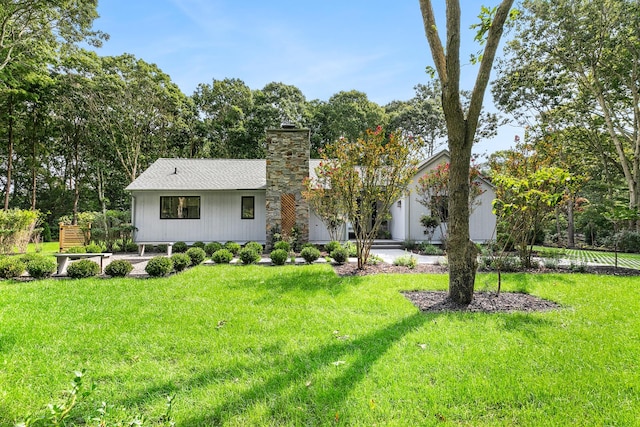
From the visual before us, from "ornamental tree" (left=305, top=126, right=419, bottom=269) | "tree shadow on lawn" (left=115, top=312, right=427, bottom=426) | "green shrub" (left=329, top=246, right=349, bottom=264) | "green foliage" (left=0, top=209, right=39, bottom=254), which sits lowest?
"tree shadow on lawn" (left=115, top=312, right=427, bottom=426)

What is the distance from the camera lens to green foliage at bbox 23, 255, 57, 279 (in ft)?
23.3

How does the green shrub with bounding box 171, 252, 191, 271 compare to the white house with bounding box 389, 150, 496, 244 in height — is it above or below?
below

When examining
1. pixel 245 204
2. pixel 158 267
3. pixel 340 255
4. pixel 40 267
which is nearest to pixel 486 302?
pixel 340 255

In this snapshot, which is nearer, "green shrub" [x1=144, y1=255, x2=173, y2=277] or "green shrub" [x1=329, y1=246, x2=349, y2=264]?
"green shrub" [x1=144, y1=255, x2=173, y2=277]

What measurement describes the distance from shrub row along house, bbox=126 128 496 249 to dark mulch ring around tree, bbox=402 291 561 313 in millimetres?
7967

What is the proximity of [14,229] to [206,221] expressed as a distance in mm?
6798

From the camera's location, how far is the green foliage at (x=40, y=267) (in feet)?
23.3

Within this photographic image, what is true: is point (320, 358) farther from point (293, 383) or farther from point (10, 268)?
point (10, 268)

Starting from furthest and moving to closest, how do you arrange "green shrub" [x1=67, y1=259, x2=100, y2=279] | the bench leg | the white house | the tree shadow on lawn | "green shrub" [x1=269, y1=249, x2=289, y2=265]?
the white house
"green shrub" [x1=269, y1=249, x2=289, y2=265]
the bench leg
"green shrub" [x1=67, y1=259, x2=100, y2=279]
the tree shadow on lawn

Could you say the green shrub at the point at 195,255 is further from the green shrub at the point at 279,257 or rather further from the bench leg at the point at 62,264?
the bench leg at the point at 62,264

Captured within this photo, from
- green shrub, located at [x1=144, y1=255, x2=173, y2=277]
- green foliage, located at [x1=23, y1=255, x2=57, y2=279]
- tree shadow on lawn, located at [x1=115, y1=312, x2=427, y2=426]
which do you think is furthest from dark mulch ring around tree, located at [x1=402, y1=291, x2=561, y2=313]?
green foliage, located at [x1=23, y1=255, x2=57, y2=279]

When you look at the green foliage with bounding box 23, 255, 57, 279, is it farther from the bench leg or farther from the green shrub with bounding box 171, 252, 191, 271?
the green shrub with bounding box 171, 252, 191, 271

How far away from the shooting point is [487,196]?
15.0 metres

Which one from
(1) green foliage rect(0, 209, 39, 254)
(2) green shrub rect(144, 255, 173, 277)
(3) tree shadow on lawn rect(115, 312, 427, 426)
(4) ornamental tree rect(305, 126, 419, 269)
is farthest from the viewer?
(1) green foliage rect(0, 209, 39, 254)
